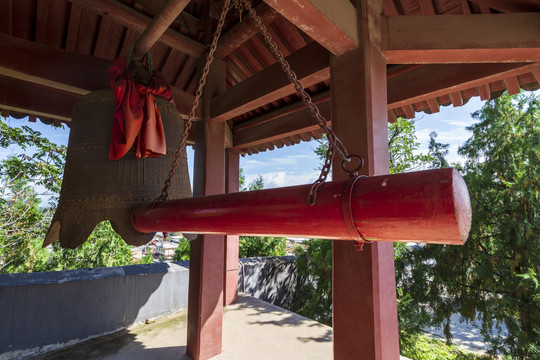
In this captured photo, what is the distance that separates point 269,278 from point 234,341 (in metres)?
3.46

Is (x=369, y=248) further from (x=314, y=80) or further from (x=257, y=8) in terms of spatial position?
(x=257, y=8)

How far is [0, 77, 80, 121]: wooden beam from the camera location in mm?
3053

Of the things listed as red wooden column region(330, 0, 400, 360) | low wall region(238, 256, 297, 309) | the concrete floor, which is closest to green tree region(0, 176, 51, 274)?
the concrete floor

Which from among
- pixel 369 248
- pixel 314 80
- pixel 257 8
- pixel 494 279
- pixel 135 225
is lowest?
pixel 494 279

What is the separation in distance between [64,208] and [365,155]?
1780mm

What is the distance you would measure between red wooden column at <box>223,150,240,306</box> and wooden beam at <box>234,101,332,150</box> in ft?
1.34

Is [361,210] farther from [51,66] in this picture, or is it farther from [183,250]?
[183,250]

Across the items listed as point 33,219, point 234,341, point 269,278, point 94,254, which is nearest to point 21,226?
point 33,219

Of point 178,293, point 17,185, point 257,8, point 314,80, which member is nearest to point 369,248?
point 314,80

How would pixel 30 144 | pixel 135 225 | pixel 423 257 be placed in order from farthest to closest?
pixel 423 257 → pixel 30 144 → pixel 135 225

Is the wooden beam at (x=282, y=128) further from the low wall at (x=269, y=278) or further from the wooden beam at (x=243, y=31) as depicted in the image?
the low wall at (x=269, y=278)

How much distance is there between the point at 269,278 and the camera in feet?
23.7

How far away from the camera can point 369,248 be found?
62.2 inches

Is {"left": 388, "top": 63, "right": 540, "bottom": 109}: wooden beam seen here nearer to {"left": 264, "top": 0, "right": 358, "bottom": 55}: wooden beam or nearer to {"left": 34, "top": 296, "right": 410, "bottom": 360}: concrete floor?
{"left": 264, "top": 0, "right": 358, "bottom": 55}: wooden beam
